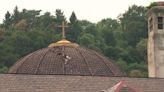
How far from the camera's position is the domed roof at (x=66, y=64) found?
119ft

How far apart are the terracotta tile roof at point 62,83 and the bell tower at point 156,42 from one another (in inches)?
255

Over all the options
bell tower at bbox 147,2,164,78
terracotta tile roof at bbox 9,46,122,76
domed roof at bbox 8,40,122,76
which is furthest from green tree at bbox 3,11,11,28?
terracotta tile roof at bbox 9,46,122,76

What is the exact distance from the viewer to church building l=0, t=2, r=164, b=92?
31.0m

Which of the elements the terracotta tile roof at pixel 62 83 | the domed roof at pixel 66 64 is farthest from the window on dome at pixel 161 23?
the terracotta tile roof at pixel 62 83

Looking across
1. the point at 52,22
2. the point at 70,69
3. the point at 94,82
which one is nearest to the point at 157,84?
the point at 94,82

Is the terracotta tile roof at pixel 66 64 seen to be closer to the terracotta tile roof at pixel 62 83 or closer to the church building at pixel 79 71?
the church building at pixel 79 71

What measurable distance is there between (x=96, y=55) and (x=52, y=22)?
64.8 meters

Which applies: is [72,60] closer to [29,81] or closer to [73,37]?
[29,81]

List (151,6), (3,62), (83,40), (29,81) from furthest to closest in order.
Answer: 1. (83,40)
2. (3,62)
3. (151,6)
4. (29,81)

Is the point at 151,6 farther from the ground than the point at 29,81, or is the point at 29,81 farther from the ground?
the point at 151,6

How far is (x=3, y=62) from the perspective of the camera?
3029 inches

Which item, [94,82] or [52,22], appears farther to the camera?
[52,22]

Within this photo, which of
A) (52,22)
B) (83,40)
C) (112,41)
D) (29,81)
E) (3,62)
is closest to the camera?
(29,81)

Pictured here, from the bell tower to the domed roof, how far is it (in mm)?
2579
